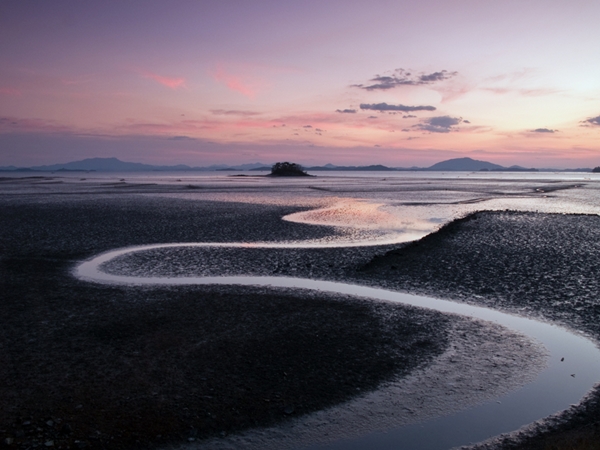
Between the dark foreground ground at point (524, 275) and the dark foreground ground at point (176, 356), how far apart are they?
8.01 feet

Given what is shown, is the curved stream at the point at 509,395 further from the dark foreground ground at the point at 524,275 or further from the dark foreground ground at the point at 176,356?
the dark foreground ground at the point at 176,356

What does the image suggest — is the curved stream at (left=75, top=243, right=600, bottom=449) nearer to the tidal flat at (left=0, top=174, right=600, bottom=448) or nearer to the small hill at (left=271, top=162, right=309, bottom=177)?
the tidal flat at (left=0, top=174, right=600, bottom=448)

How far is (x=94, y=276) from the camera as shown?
14.3 meters

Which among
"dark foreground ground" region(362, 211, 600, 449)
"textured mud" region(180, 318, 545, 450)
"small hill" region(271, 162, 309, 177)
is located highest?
"small hill" region(271, 162, 309, 177)

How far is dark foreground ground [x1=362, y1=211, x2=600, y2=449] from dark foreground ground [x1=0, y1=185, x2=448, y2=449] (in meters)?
2.44

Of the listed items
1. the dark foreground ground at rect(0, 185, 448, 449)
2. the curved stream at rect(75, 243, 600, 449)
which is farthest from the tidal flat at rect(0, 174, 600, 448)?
the curved stream at rect(75, 243, 600, 449)

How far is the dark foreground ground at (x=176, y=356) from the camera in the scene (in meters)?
6.14

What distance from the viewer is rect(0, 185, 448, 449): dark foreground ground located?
242 inches

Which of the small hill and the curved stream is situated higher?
the small hill

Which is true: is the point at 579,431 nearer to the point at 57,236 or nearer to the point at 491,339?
the point at 491,339

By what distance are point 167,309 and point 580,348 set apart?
28.7ft

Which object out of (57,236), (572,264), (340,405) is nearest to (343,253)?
(572,264)

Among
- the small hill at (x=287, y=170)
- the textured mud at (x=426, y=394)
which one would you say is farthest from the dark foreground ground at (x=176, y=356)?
the small hill at (x=287, y=170)

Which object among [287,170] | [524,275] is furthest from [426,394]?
[287,170]
